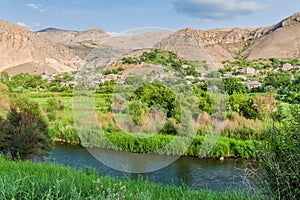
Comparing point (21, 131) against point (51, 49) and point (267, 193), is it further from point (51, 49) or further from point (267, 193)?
point (51, 49)

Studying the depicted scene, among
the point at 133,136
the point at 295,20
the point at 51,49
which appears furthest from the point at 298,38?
the point at 133,136

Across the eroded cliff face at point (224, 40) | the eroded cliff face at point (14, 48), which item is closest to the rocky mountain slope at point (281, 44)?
the eroded cliff face at point (224, 40)

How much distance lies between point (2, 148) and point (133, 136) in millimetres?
6071

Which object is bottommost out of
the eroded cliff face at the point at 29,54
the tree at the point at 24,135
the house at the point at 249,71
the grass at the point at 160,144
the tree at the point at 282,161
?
the grass at the point at 160,144

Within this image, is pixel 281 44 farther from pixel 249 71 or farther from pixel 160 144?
pixel 160 144

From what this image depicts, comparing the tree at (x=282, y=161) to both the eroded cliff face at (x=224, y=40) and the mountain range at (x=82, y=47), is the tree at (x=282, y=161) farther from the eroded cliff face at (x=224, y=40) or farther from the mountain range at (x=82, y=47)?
the mountain range at (x=82, y=47)

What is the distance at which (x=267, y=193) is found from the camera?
12.6ft

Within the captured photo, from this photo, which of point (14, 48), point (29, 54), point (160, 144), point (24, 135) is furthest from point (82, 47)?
point (24, 135)

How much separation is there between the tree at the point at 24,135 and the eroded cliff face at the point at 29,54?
54.1 m

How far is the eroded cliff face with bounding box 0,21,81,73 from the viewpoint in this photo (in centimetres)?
6525

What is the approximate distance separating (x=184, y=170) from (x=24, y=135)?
17.5ft

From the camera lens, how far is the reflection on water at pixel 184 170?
10727mm

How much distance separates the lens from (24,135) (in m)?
9.91

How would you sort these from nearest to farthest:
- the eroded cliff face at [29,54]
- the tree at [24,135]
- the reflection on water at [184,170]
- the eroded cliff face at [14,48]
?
the tree at [24,135] < the reflection on water at [184,170] < the eroded cliff face at [29,54] < the eroded cliff face at [14,48]
